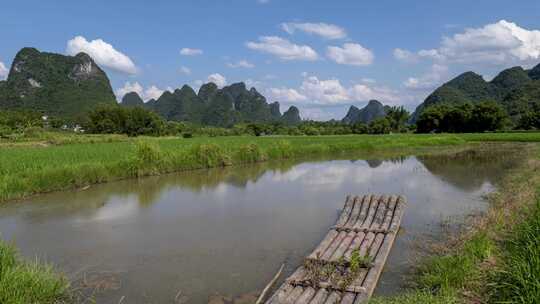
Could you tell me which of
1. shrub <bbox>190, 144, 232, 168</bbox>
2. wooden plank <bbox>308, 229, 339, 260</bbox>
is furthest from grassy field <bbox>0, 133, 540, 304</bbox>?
shrub <bbox>190, 144, 232, 168</bbox>

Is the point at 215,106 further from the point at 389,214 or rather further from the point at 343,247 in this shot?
the point at 343,247

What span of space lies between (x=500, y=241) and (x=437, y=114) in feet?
158

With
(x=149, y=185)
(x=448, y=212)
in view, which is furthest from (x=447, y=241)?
(x=149, y=185)

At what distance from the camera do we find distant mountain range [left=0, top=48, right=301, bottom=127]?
69.4 m

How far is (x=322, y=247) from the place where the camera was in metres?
5.16

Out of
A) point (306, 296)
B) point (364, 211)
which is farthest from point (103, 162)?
point (306, 296)

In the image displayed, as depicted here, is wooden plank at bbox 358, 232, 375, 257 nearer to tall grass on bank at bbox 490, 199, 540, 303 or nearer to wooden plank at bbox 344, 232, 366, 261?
wooden plank at bbox 344, 232, 366, 261

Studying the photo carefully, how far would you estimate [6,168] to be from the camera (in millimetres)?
10984

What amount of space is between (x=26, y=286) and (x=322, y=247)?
3705mm

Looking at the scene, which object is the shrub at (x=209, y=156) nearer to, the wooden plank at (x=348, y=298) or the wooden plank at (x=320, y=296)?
the wooden plank at (x=320, y=296)

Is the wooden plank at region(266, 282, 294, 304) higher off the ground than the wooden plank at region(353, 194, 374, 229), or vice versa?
the wooden plank at region(353, 194, 374, 229)

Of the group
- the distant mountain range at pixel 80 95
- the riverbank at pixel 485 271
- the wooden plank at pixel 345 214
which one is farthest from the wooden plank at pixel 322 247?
the distant mountain range at pixel 80 95

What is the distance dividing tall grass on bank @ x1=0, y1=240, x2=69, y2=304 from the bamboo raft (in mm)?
2559

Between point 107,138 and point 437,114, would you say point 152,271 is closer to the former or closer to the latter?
point 107,138
